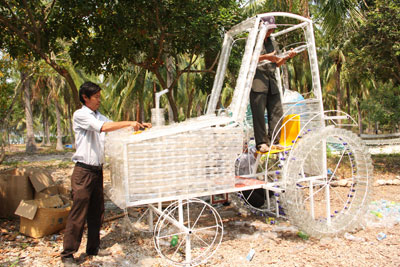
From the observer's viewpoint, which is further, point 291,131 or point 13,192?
point 13,192

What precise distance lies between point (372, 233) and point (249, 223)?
1.53 metres

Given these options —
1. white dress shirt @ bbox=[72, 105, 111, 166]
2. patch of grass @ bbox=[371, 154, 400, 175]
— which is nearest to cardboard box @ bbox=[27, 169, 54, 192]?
white dress shirt @ bbox=[72, 105, 111, 166]

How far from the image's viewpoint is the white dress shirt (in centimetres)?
313

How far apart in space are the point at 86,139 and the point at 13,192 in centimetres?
230

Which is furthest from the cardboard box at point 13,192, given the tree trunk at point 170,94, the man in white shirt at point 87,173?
the tree trunk at point 170,94

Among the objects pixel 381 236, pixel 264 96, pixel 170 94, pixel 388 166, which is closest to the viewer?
pixel 381 236

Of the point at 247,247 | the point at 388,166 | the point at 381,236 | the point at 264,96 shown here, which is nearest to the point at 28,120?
the point at 388,166

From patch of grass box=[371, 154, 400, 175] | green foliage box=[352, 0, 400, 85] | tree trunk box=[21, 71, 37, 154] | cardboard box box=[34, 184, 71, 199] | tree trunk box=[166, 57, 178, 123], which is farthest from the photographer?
tree trunk box=[21, 71, 37, 154]

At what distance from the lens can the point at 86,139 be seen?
10.7ft

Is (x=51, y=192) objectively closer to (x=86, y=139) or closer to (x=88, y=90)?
(x=86, y=139)

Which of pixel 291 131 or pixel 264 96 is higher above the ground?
pixel 264 96

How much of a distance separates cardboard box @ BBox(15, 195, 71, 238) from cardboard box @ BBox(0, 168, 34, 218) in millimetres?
660

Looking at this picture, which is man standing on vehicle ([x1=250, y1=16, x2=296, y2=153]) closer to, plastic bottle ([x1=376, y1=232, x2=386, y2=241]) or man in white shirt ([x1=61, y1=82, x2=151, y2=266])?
man in white shirt ([x1=61, y1=82, x2=151, y2=266])

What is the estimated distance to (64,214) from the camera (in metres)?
4.18
